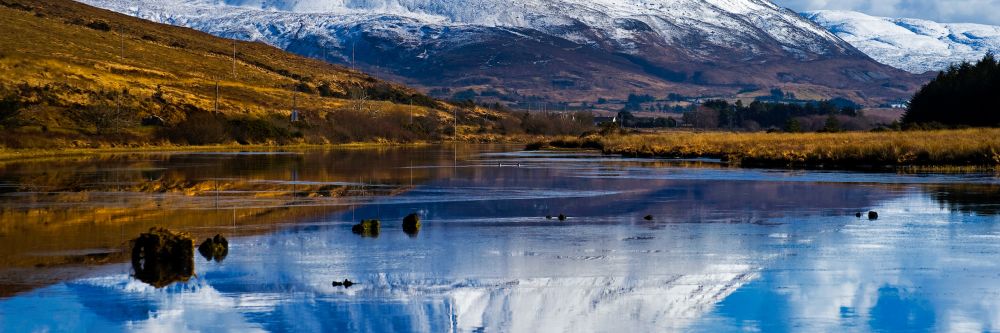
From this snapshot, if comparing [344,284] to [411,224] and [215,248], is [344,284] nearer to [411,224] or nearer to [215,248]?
[215,248]

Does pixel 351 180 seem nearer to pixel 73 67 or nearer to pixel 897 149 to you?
pixel 897 149

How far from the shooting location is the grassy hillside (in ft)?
305

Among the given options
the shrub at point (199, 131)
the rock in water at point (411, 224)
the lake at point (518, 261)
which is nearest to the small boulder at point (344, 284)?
the lake at point (518, 261)

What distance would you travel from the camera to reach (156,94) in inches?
4700

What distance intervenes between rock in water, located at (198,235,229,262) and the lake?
275 mm

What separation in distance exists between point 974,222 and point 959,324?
12.9 meters

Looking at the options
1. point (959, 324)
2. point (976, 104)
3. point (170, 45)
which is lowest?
point (959, 324)

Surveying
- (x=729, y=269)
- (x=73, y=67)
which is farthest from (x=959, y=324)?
(x=73, y=67)

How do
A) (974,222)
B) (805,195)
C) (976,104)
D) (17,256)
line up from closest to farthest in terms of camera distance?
(17,256) < (974,222) < (805,195) < (976,104)

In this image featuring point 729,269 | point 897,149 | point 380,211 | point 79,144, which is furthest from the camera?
point 79,144

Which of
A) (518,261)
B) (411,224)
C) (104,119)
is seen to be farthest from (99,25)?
(518,261)

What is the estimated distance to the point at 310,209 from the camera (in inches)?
1216

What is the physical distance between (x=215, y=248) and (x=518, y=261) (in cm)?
515

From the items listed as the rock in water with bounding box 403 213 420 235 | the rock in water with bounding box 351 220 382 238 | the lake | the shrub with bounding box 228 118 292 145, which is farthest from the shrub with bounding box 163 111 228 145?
the rock in water with bounding box 351 220 382 238
